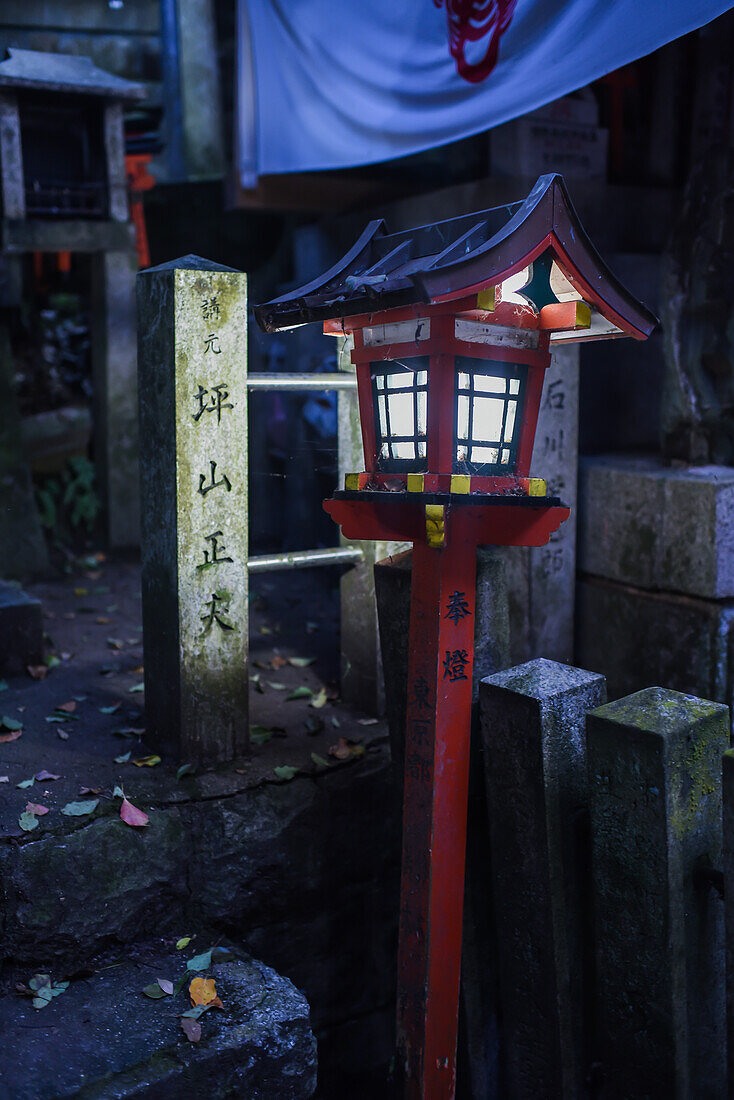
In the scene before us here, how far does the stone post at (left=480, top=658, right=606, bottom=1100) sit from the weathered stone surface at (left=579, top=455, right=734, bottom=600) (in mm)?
1698

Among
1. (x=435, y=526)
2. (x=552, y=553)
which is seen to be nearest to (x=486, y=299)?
(x=435, y=526)

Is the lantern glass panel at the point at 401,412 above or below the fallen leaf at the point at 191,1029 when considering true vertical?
above

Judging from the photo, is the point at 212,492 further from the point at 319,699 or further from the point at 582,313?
the point at 582,313

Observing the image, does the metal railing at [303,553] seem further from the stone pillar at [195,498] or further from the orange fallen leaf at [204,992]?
the orange fallen leaf at [204,992]

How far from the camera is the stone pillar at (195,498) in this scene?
150 inches

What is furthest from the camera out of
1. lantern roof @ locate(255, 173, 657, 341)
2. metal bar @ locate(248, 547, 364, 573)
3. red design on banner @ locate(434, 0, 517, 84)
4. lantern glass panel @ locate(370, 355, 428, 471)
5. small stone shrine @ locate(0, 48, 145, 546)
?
small stone shrine @ locate(0, 48, 145, 546)

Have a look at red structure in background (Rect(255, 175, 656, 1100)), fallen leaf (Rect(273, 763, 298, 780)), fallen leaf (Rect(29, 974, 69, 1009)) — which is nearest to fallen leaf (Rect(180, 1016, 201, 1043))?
fallen leaf (Rect(29, 974, 69, 1009))

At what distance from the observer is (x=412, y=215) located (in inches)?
270

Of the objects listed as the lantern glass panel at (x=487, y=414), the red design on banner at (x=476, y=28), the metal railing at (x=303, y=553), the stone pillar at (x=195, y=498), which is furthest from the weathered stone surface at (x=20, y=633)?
the red design on banner at (x=476, y=28)

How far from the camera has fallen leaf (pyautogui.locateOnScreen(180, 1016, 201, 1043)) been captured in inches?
120

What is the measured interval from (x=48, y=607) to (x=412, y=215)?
411cm

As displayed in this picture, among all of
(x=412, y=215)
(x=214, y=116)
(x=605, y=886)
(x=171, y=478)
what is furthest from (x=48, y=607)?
(x=214, y=116)

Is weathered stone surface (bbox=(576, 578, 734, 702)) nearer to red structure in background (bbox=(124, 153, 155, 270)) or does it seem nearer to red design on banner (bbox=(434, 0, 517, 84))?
red design on banner (bbox=(434, 0, 517, 84))

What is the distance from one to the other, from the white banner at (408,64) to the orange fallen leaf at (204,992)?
4.05 metres
